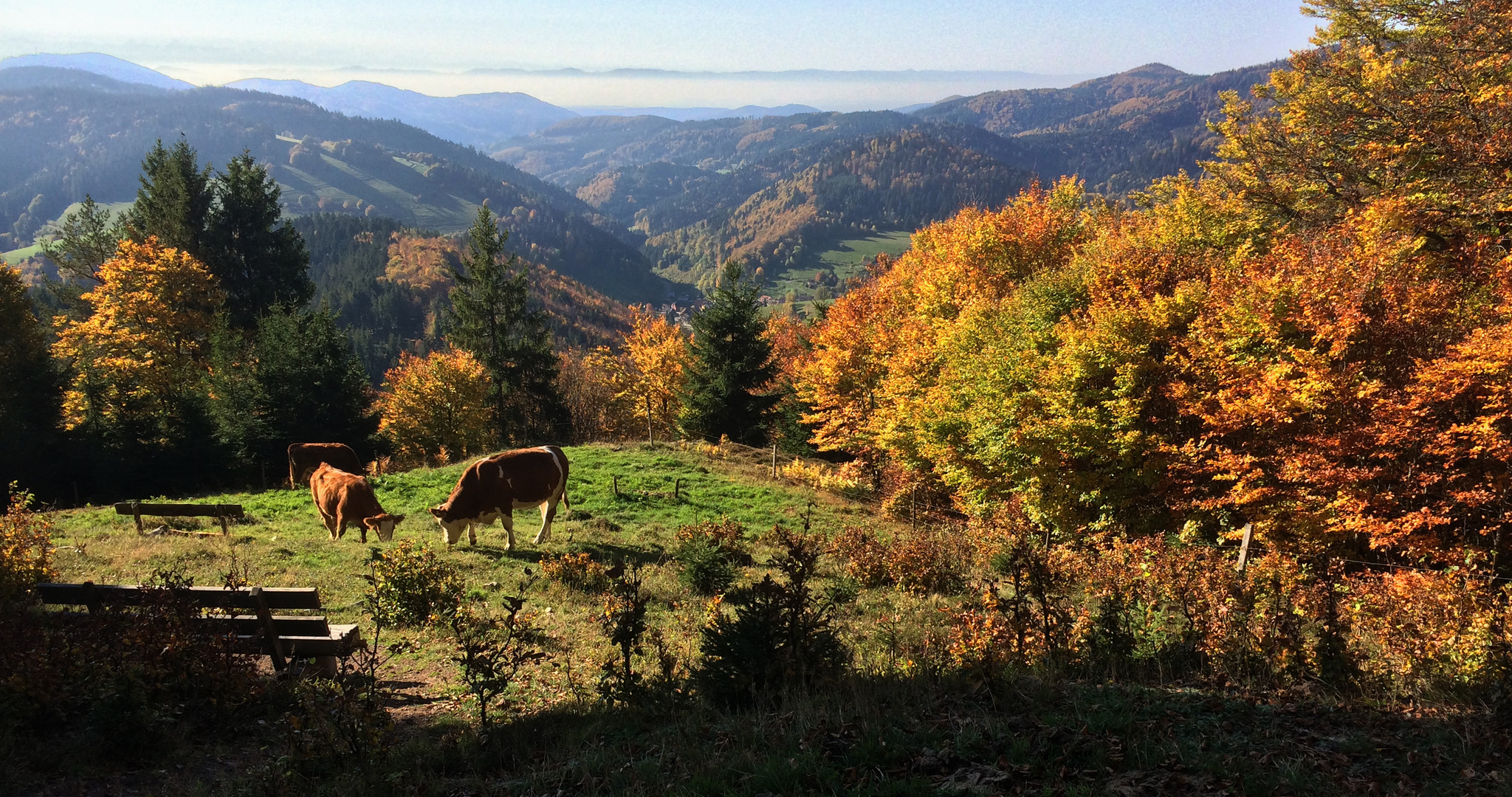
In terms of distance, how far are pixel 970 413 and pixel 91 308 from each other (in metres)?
51.7

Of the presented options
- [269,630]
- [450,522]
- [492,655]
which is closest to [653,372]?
[450,522]

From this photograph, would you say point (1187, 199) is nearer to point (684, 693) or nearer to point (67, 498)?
point (684, 693)

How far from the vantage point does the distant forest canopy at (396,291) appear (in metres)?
136

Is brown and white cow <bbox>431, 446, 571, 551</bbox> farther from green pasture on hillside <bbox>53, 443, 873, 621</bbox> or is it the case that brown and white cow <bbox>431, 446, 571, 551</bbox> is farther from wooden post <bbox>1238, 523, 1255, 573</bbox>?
wooden post <bbox>1238, 523, 1255, 573</bbox>

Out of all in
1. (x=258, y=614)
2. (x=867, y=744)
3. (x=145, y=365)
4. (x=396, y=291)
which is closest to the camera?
(x=867, y=744)

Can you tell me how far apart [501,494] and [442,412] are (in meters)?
31.0

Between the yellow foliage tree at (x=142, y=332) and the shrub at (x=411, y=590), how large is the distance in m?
23.3

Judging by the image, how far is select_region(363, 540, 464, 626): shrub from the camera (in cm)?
1136

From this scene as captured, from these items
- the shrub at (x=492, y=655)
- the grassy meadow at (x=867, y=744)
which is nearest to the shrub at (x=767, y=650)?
the grassy meadow at (x=867, y=744)

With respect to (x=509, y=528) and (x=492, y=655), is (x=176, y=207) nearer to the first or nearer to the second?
(x=509, y=528)

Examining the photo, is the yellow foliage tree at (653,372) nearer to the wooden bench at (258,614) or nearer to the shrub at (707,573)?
the shrub at (707,573)

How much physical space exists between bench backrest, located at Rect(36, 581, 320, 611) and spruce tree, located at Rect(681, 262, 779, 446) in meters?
32.8

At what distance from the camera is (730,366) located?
41.2 meters

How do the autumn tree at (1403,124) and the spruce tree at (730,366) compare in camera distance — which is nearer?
the autumn tree at (1403,124)
